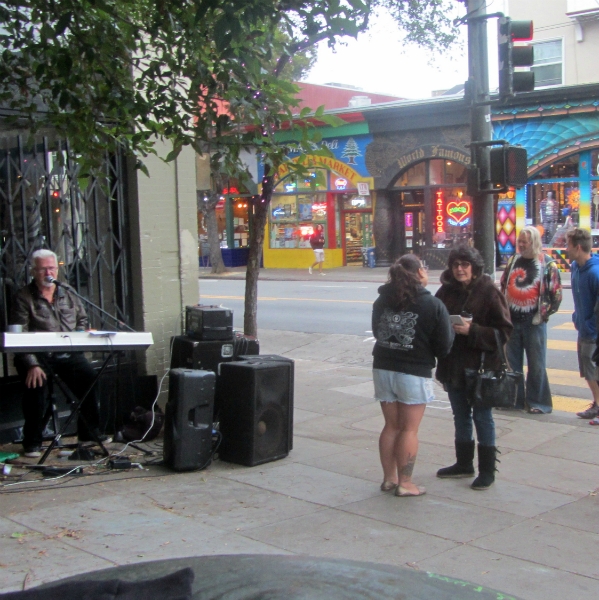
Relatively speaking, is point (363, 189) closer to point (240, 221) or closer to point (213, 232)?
point (213, 232)

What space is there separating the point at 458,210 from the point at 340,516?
2282 centimetres

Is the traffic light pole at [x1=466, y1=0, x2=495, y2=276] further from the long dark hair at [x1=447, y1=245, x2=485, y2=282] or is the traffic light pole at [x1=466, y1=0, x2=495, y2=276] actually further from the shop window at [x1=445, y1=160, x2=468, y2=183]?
the shop window at [x1=445, y1=160, x2=468, y2=183]

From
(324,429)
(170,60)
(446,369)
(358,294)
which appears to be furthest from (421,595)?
(358,294)

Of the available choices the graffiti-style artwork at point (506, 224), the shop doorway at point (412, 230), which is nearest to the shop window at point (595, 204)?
the graffiti-style artwork at point (506, 224)

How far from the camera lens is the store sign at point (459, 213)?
26.8 metres

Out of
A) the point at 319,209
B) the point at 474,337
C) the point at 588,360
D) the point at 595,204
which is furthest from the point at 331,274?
the point at 474,337

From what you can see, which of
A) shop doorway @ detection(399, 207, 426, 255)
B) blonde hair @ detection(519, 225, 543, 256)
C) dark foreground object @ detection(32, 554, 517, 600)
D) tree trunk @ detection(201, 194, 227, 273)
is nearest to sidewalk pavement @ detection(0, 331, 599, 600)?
blonde hair @ detection(519, 225, 543, 256)

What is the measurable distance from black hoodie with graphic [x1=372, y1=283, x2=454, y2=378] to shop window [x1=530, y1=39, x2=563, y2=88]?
22.2 metres

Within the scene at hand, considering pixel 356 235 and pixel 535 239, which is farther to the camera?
pixel 356 235

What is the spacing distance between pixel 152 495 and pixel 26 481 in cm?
111

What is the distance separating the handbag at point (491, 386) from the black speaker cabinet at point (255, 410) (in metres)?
1.63

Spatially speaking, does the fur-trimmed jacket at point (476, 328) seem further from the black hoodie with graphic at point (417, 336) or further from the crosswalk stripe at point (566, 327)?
the crosswalk stripe at point (566, 327)

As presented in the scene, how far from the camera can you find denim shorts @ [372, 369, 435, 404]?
5.47m

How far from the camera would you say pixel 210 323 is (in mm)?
7441
